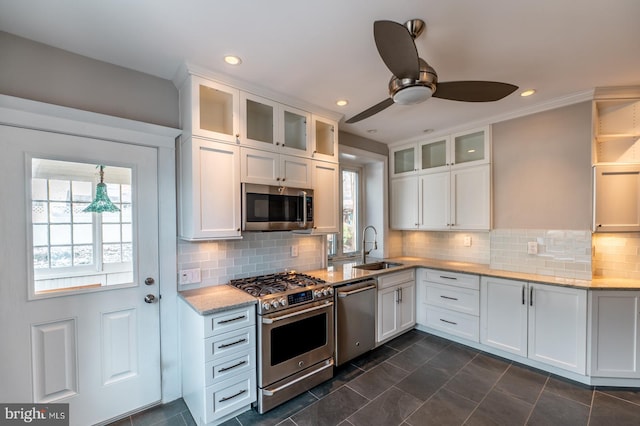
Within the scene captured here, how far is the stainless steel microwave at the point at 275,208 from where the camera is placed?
2271 mm

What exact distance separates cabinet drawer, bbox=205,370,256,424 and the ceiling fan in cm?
226

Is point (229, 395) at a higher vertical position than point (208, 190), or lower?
lower

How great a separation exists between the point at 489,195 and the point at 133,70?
12.2ft

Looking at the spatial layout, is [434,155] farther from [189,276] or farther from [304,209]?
[189,276]


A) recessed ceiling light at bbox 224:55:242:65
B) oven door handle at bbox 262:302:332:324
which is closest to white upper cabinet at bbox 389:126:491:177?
oven door handle at bbox 262:302:332:324

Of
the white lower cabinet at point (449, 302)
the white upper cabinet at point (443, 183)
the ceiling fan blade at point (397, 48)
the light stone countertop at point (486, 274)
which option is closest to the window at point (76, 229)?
the light stone countertop at point (486, 274)

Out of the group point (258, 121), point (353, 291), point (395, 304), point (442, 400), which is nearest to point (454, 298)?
point (395, 304)

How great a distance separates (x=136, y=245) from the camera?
2088 mm

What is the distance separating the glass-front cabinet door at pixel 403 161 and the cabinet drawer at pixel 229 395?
3.20 m

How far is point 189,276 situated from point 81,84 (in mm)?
1611

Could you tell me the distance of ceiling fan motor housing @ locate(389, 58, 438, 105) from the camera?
63.5 inches

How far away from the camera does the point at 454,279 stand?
3137 mm

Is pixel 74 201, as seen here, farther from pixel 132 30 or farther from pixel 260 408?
pixel 260 408

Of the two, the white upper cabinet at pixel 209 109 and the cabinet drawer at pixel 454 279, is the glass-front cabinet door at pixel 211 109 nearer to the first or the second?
the white upper cabinet at pixel 209 109
